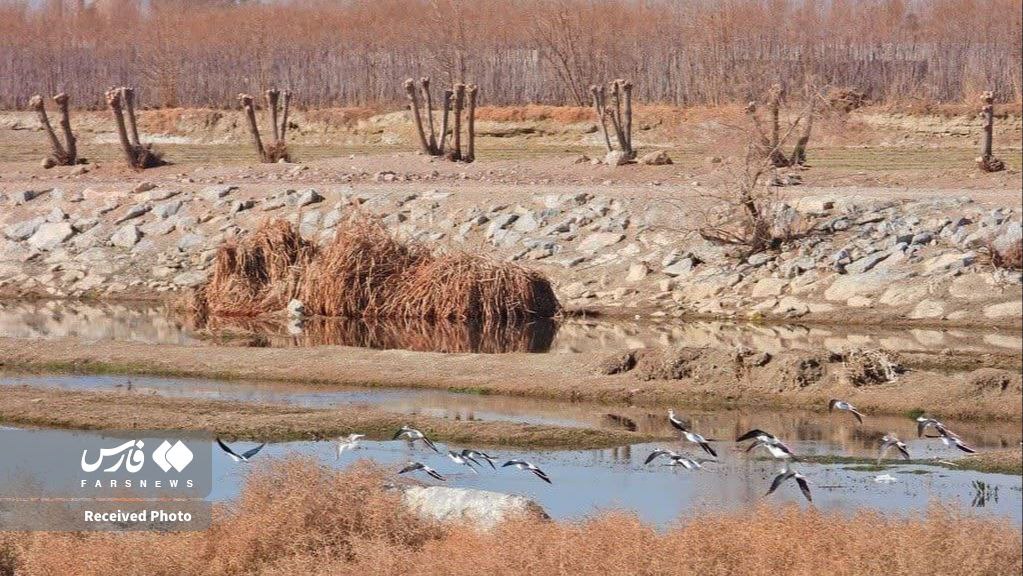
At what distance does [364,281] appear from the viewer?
24812 millimetres

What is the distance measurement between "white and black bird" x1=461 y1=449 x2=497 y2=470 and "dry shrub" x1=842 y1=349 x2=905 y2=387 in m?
4.21

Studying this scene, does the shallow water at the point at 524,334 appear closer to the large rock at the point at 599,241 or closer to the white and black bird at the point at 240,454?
the large rock at the point at 599,241

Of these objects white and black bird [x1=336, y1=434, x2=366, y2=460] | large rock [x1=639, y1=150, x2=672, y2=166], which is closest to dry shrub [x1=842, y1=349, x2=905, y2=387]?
white and black bird [x1=336, y1=434, x2=366, y2=460]

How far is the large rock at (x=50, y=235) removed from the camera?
30766 mm

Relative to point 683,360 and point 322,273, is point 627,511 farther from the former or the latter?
point 322,273

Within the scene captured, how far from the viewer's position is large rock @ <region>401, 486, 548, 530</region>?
11.9 metres

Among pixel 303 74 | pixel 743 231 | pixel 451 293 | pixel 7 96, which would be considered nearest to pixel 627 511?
pixel 451 293

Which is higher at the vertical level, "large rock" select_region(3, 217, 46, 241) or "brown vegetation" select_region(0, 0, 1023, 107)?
"brown vegetation" select_region(0, 0, 1023, 107)

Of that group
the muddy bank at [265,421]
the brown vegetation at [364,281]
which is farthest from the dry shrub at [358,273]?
the muddy bank at [265,421]

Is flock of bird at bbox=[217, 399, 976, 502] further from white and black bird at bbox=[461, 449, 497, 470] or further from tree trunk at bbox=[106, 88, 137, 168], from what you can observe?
tree trunk at bbox=[106, 88, 137, 168]

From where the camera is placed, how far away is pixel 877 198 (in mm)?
26016

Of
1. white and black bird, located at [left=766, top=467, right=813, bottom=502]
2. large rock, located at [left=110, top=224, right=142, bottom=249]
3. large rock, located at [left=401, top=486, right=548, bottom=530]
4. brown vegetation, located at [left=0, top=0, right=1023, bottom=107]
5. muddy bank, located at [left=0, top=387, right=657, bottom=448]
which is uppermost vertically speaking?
brown vegetation, located at [left=0, top=0, right=1023, bottom=107]

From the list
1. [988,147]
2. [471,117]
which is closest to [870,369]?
[988,147]

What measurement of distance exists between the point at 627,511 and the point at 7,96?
48.3 m
